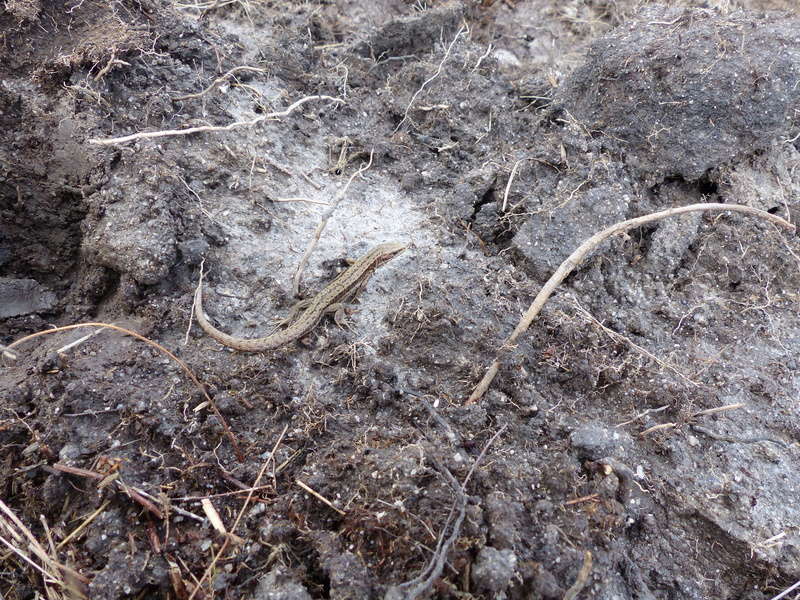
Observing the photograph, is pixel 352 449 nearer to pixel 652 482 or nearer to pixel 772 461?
pixel 652 482

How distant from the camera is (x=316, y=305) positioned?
11.7 ft

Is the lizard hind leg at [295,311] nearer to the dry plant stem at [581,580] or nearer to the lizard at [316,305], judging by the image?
the lizard at [316,305]

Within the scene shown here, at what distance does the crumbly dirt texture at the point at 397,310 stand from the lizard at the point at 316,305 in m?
0.08

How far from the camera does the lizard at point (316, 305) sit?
3.25 meters

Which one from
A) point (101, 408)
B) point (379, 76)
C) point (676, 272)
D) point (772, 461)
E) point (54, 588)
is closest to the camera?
point (54, 588)

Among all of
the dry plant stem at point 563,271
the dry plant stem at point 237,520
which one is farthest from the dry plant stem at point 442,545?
the dry plant stem at point 237,520

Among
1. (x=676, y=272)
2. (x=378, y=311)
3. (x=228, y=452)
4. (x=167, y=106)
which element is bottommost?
(x=228, y=452)

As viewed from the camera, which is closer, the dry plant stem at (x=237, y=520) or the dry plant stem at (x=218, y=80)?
the dry plant stem at (x=237, y=520)

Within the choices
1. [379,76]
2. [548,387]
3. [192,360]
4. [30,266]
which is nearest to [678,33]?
[379,76]

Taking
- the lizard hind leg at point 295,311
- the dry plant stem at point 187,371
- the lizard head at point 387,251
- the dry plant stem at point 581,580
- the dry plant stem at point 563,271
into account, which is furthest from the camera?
the lizard head at point 387,251

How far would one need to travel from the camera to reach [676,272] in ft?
12.8

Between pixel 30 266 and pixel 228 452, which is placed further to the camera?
pixel 30 266

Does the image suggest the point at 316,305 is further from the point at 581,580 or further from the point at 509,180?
the point at 581,580

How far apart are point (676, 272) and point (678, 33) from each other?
6.46 feet
